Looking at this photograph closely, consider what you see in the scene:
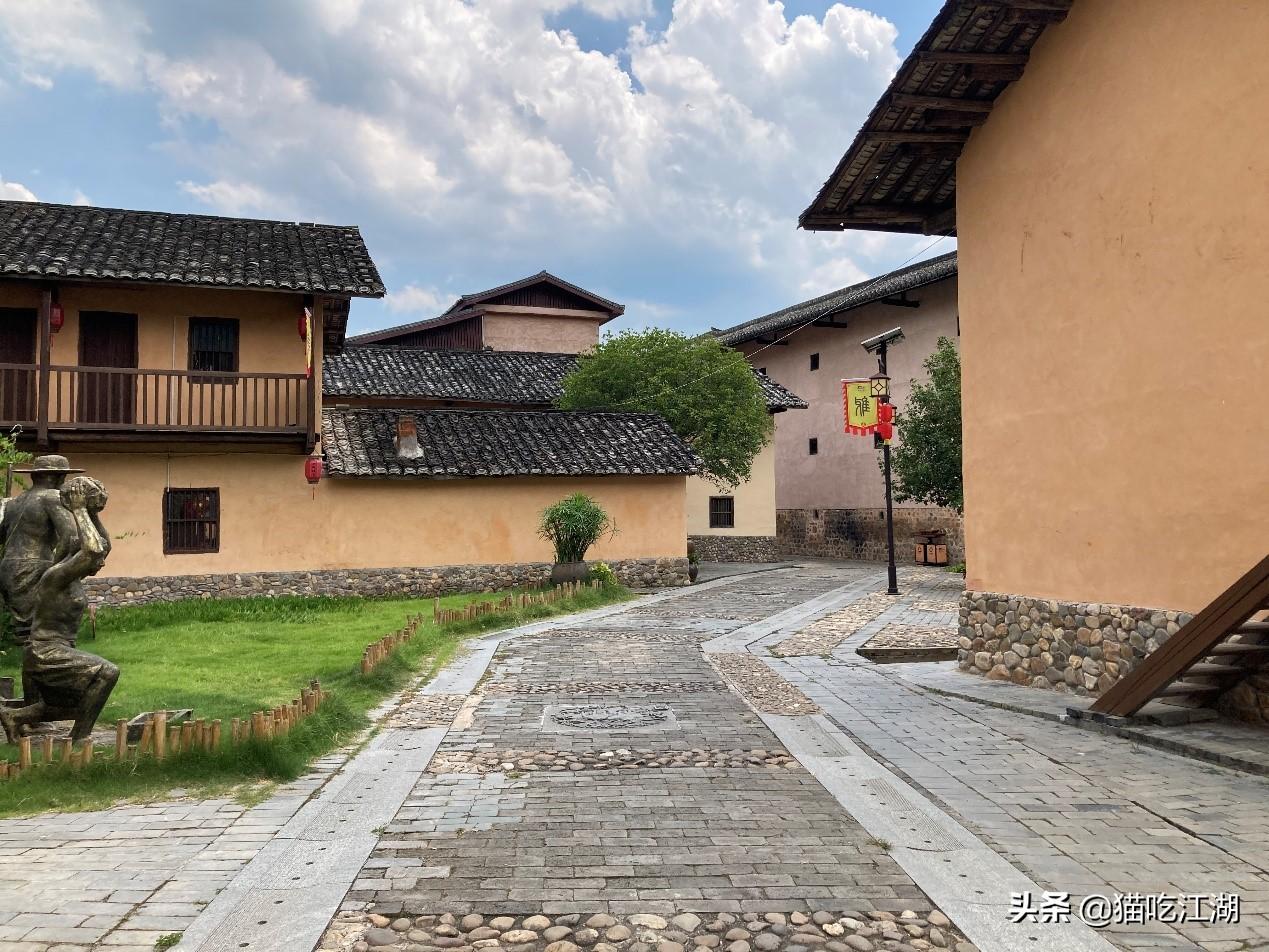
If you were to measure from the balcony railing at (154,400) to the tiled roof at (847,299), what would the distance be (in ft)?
57.3

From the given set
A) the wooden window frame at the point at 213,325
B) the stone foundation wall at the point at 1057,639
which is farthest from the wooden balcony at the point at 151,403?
the stone foundation wall at the point at 1057,639

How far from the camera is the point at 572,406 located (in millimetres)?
25766

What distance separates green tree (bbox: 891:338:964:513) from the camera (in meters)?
21.2

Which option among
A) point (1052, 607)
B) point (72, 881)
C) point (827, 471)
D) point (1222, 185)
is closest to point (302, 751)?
point (72, 881)

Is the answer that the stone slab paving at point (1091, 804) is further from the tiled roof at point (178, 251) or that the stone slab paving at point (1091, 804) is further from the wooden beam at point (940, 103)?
the tiled roof at point (178, 251)

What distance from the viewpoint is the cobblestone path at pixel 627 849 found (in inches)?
141

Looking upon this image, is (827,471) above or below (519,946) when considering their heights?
above

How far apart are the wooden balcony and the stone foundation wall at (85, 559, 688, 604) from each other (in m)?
2.89

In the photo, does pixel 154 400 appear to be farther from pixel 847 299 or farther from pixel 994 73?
pixel 847 299

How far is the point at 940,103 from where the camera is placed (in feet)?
30.0

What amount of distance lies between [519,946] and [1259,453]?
612cm

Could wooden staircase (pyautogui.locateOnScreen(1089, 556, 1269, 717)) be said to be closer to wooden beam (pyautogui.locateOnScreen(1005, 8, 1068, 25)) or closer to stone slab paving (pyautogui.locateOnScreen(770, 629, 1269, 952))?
stone slab paving (pyautogui.locateOnScreen(770, 629, 1269, 952))

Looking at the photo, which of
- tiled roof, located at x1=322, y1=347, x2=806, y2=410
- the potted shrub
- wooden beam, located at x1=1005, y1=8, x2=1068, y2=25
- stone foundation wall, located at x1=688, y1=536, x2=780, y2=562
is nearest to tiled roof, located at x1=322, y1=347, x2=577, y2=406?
tiled roof, located at x1=322, y1=347, x2=806, y2=410

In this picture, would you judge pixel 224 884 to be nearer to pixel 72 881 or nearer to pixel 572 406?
pixel 72 881
